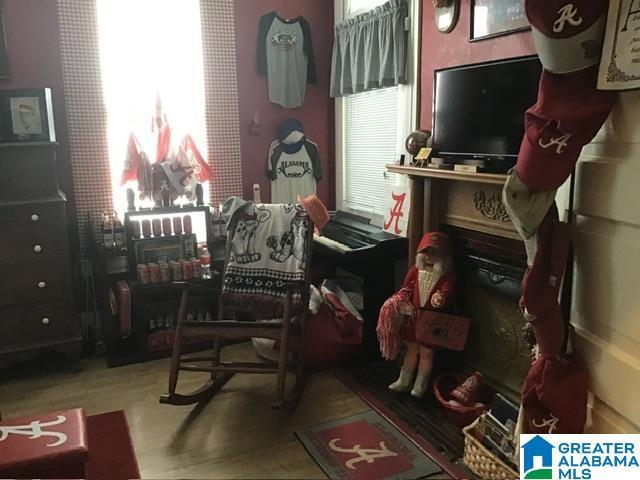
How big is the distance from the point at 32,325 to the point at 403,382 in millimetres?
2018

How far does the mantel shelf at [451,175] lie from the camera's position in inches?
85.5

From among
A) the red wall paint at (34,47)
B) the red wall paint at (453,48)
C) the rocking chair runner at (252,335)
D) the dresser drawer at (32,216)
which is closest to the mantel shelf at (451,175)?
the red wall paint at (453,48)

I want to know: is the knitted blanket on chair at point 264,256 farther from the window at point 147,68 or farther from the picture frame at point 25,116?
the picture frame at point 25,116

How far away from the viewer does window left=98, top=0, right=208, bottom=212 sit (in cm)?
332

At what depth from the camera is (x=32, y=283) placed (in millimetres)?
2943

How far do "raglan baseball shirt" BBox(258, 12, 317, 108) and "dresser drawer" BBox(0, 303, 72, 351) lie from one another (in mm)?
1946

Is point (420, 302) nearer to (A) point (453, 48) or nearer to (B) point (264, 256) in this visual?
(B) point (264, 256)

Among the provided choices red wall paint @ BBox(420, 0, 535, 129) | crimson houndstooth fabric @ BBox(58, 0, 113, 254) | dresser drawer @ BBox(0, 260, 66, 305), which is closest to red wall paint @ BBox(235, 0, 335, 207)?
crimson houndstooth fabric @ BBox(58, 0, 113, 254)

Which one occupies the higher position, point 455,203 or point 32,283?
point 455,203

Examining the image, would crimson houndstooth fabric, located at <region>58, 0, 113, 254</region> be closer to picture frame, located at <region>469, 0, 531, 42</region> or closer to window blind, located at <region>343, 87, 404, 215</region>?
window blind, located at <region>343, 87, 404, 215</region>

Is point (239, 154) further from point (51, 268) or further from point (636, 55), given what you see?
point (636, 55)

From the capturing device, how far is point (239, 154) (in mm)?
3762

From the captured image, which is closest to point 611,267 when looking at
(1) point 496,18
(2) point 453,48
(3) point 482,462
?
(3) point 482,462

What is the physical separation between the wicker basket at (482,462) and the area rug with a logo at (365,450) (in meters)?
0.13
